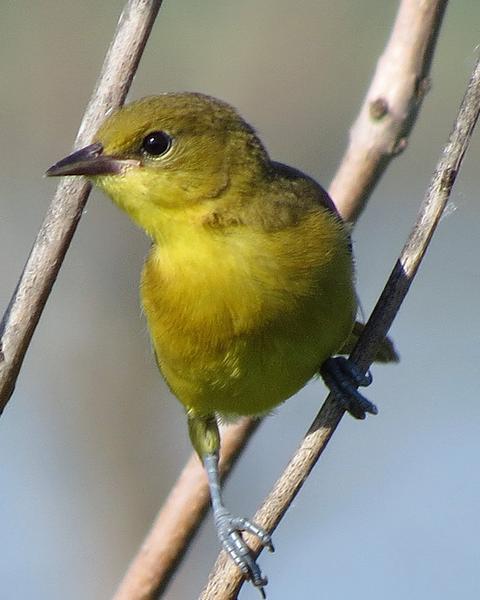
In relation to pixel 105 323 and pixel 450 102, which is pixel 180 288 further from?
pixel 450 102

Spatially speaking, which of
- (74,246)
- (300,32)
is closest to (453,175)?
(74,246)

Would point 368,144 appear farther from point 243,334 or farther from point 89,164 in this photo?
point 89,164

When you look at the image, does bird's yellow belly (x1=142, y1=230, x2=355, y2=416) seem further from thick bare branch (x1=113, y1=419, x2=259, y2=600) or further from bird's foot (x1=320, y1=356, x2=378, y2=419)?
thick bare branch (x1=113, y1=419, x2=259, y2=600)

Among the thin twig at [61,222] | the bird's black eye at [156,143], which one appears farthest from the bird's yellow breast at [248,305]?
the thin twig at [61,222]

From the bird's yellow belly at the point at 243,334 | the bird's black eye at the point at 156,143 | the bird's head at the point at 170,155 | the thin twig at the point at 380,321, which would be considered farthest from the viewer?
the bird's yellow belly at the point at 243,334

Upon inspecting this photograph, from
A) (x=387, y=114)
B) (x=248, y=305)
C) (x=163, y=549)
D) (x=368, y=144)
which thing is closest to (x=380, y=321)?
(x=248, y=305)

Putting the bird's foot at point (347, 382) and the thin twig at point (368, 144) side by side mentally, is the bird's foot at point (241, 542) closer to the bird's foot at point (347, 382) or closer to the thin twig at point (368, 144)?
the thin twig at point (368, 144)

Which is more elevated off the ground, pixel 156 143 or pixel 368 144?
pixel 368 144
